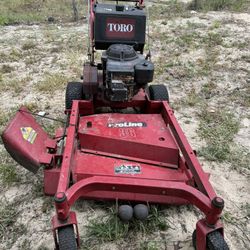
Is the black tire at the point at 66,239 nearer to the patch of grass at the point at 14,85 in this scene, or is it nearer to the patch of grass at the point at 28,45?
the patch of grass at the point at 14,85

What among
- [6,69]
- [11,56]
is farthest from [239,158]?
[11,56]

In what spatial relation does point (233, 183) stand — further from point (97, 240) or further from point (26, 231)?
point (26, 231)

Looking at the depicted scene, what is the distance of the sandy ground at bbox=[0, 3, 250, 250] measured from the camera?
2.64m

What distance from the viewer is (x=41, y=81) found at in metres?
5.24

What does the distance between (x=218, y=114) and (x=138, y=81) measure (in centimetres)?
163

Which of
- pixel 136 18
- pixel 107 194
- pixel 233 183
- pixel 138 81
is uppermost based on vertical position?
pixel 136 18

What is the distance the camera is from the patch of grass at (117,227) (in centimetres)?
257

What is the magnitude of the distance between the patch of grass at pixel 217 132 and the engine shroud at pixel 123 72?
1.08 metres

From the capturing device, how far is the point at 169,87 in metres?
5.15

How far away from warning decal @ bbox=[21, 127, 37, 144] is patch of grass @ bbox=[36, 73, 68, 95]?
77.6 inches

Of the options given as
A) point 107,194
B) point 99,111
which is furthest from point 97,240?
point 99,111

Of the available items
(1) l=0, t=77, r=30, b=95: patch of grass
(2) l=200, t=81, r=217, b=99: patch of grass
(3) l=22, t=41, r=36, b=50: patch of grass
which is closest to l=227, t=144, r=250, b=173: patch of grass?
(2) l=200, t=81, r=217, b=99: patch of grass

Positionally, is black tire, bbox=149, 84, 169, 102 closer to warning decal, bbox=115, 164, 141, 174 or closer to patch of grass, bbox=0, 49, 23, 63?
warning decal, bbox=115, 164, 141, 174

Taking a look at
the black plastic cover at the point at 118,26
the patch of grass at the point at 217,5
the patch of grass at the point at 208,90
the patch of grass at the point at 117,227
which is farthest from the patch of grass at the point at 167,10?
the patch of grass at the point at 117,227
